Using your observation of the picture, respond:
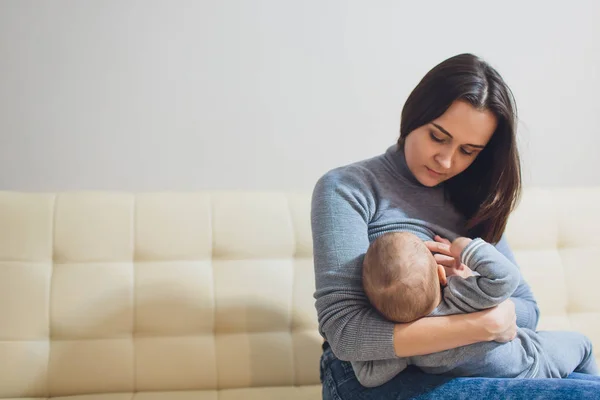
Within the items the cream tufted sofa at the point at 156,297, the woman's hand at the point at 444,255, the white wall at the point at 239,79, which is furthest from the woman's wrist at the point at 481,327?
the white wall at the point at 239,79

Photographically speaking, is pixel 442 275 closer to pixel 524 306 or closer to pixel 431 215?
pixel 431 215

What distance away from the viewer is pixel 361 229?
54.0 inches

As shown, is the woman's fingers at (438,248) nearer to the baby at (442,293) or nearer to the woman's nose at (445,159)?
the baby at (442,293)

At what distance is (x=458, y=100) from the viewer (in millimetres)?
1387

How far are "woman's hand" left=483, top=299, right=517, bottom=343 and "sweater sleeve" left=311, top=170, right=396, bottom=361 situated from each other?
197 mm

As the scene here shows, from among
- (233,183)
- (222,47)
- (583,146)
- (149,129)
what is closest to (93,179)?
(149,129)

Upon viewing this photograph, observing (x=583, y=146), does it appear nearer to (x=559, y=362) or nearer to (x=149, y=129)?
(x=559, y=362)

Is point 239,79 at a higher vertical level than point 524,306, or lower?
higher

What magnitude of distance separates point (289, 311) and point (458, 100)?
77 centimetres

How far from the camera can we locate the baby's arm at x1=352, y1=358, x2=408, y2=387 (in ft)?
4.19

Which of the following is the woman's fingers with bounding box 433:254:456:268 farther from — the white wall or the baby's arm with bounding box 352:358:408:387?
the white wall

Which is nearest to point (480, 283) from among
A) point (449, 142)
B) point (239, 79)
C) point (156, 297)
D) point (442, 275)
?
point (442, 275)

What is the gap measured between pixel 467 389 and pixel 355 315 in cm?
26

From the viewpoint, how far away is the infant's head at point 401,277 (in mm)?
1215
